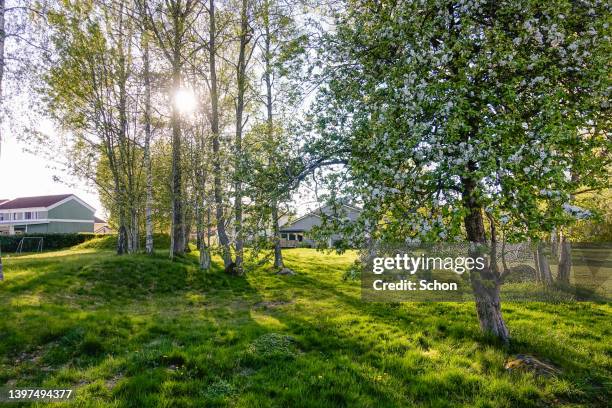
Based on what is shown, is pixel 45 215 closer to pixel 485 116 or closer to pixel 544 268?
pixel 544 268

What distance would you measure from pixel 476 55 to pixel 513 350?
7.85m

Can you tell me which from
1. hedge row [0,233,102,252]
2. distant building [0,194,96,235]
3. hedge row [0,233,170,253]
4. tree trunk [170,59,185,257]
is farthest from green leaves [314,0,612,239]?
distant building [0,194,96,235]

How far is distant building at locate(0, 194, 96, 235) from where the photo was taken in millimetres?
76125

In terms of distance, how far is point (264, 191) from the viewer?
9.80 m

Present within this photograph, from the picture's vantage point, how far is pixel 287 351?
10.1 metres

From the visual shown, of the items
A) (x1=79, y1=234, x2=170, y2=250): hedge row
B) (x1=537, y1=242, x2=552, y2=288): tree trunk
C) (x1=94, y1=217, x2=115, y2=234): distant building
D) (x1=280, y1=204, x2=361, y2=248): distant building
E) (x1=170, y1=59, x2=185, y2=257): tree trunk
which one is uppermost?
(x1=170, y1=59, x2=185, y2=257): tree trunk

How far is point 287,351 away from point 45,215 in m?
85.4

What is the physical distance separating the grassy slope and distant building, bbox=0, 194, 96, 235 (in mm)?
70558

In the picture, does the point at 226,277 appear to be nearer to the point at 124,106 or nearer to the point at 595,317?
the point at 124,106

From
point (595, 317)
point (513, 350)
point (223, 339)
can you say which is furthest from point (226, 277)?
point (595, 317)

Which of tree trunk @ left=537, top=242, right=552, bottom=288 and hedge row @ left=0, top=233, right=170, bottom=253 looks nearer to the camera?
tree trunk @ left=537, top=242, right=552, bottom=288

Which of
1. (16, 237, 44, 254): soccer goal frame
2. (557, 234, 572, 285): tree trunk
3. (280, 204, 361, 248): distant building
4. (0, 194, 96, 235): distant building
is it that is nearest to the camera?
(280, 204, 361, 248): distant building
